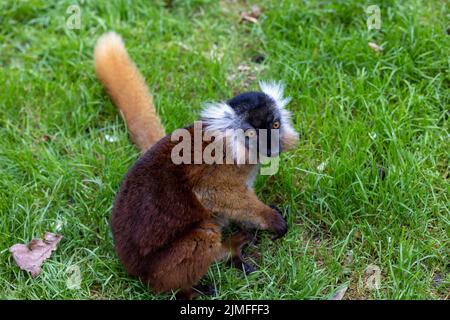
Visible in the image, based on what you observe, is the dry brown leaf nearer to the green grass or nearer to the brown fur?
the green grass

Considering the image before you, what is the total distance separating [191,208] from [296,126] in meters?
1.29

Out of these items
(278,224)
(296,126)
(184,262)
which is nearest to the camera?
(184,262)

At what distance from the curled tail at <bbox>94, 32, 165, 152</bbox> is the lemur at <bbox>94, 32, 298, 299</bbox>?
0.70 meters

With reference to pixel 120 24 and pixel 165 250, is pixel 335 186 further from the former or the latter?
pixel 120 24

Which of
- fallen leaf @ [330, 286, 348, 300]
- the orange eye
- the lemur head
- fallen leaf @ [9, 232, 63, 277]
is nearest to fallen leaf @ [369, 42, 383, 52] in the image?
the lemur head

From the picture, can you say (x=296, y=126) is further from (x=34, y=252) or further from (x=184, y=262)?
(x=34, y=252)

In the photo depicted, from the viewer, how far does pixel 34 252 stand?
4.02m

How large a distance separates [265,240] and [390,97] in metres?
1.55

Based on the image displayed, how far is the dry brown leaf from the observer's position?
18.6ft

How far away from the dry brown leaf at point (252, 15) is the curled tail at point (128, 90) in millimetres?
1262

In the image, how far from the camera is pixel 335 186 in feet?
13.8

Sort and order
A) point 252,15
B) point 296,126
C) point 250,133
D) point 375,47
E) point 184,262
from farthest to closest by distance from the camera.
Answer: point 252,15
point 375,47
point 296,126
point 250,133
point 184,262

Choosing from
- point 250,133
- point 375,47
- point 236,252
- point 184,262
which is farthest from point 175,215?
point 375,47

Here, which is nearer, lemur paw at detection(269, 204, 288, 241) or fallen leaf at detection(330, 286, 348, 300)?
fallen leaf at detection(330, 286, 348, 300)
